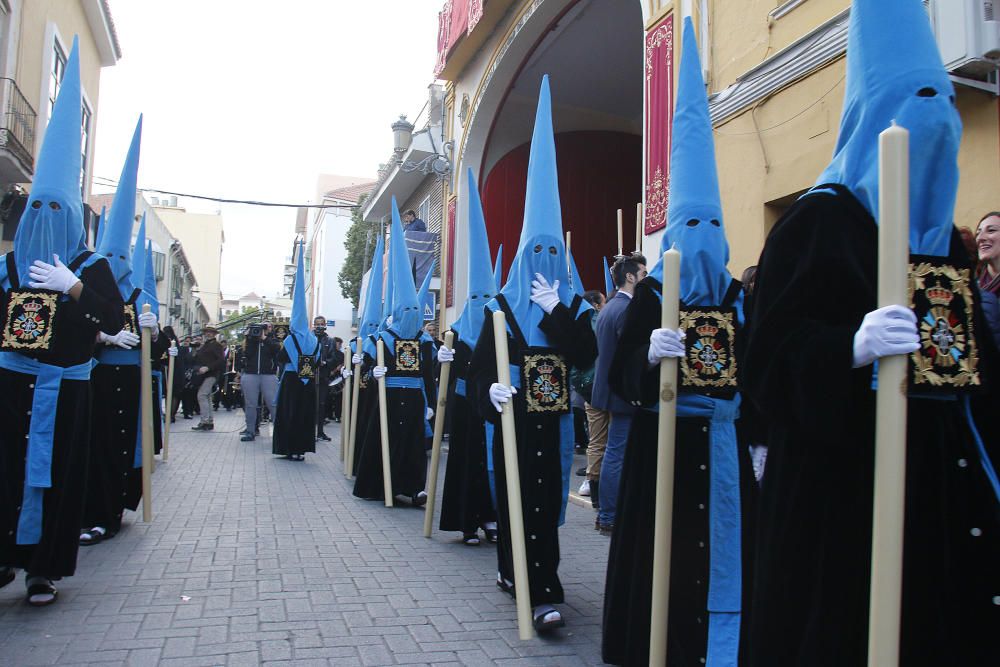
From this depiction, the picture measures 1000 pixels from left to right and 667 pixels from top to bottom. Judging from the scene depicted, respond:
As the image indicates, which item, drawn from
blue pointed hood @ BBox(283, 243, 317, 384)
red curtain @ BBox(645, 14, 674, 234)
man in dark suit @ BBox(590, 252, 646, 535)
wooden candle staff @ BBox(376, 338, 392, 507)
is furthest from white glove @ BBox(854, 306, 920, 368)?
blue pointed hood @ BBox(283, 243, 317, 384)

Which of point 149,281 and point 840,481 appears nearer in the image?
point 840,481

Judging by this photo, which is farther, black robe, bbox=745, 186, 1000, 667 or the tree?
the tree

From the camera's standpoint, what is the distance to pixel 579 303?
465cm

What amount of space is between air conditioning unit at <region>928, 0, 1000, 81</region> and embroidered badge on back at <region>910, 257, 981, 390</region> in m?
3.93

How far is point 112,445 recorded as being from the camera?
5.87 meters

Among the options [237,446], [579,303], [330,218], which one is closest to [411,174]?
[237,446]

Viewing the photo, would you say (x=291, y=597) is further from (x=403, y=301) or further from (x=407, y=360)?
(x=403, y=301)

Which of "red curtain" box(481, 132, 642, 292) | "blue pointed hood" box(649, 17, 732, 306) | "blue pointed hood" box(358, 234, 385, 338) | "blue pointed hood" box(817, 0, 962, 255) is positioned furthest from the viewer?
"red curtain" box(481, 132, 642, 292)

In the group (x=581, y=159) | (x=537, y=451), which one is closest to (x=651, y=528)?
(x=537, y=451)

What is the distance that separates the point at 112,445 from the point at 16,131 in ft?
38.1

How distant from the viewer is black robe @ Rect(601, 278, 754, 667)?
315 cm

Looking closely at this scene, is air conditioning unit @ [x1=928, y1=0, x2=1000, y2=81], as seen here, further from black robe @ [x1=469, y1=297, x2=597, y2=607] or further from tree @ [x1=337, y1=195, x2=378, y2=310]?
tree @ [x1=337, y1=195, x2=378, y2=310]

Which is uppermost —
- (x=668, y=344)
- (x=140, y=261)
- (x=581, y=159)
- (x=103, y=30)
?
(x=103, y=30)

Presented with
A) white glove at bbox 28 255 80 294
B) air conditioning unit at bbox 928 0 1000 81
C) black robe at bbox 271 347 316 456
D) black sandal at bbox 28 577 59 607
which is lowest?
black sandal at bbox 28 577 59 607
